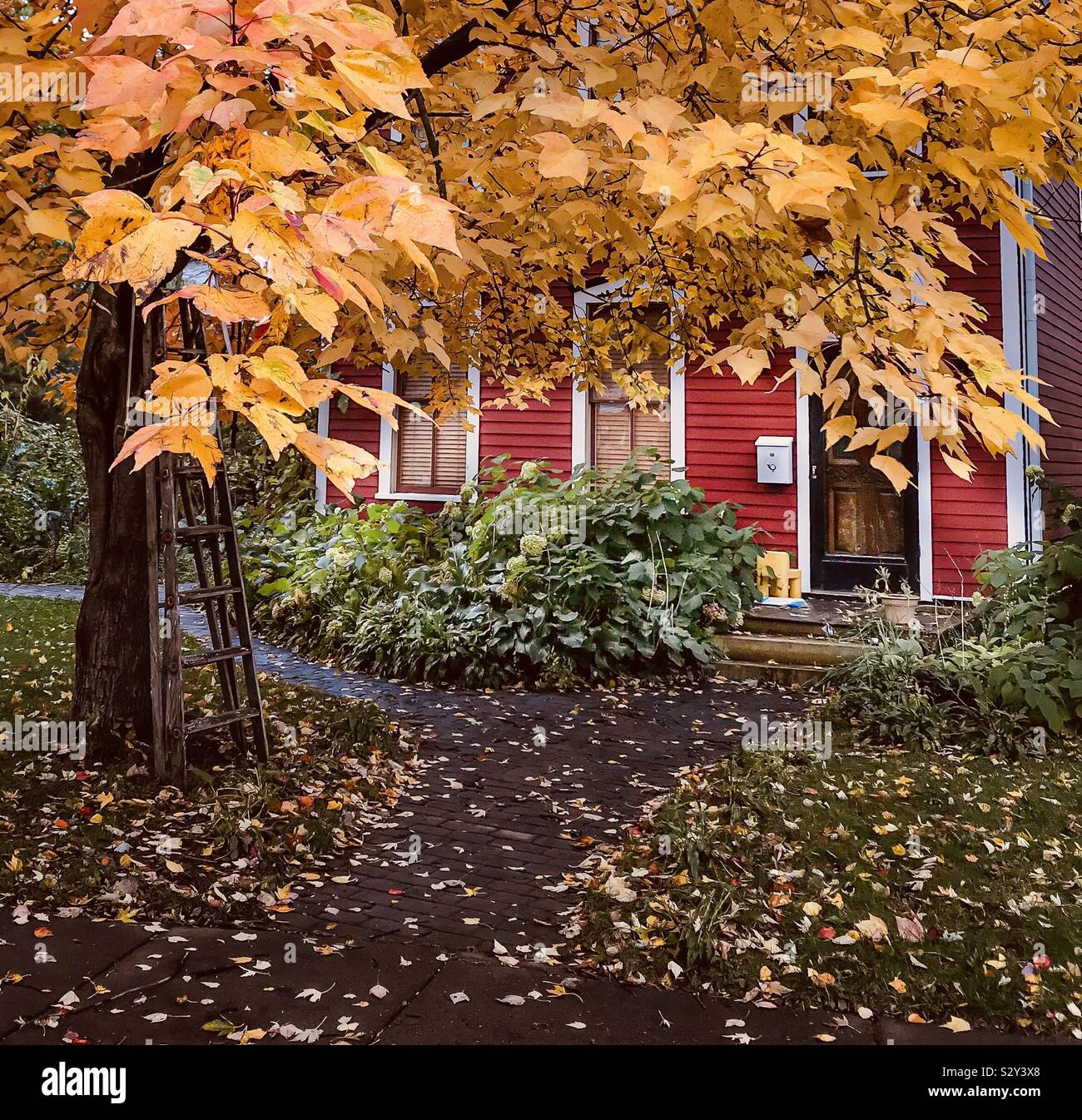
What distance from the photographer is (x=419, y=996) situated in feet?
9.67

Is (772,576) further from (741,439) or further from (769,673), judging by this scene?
(769,673)

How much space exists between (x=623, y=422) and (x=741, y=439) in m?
1.46

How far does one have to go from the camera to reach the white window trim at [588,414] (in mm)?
10578

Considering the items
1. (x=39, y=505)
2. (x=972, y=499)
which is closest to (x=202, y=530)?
(x=972, y=499)

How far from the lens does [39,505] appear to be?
14922mm

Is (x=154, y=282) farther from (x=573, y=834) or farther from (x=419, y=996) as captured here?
(x=573, y=834)

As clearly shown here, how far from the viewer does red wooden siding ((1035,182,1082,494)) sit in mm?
10094

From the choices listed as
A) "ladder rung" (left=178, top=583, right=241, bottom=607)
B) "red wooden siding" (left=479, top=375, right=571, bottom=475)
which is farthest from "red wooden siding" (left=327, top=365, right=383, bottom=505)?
"ladder rung" (left=178, top=583, right=241, bottom=607)

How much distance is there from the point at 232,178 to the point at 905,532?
9.13 metres

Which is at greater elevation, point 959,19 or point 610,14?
point 610,14

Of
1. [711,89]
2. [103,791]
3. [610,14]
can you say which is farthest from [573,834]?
[610,14]

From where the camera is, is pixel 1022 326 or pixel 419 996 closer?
pixel 419 996

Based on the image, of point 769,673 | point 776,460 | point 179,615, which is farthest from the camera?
point 776,460
